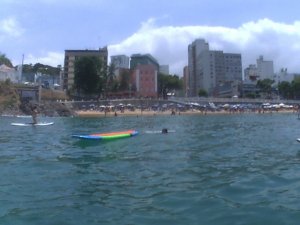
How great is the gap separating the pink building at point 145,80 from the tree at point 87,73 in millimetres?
29282

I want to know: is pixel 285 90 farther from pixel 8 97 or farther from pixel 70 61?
pixel 8 97

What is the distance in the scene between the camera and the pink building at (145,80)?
15912 cm

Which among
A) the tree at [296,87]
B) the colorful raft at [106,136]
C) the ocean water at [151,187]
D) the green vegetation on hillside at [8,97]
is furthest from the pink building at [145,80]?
the ocean water at [151,187]

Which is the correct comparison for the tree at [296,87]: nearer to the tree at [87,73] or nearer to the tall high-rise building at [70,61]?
the tall high-rise building at [70,61]

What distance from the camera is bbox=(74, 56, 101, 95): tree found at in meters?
129

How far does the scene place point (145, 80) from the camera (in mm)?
160000

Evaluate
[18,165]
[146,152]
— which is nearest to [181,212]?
[18,165]

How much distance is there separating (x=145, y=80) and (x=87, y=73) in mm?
35199

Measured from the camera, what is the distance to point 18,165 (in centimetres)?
2009

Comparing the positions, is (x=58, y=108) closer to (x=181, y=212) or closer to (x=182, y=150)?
(x=182, y=150)

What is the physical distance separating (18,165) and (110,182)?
6855 millimetres

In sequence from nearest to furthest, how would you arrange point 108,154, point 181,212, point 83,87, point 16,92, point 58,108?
1. point 181,212
2. point 108,154
3. point 58,108
4. point 16,92
5. point 83,87

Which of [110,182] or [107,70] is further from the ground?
[107,70]

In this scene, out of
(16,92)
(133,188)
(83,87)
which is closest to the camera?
(133,188)
